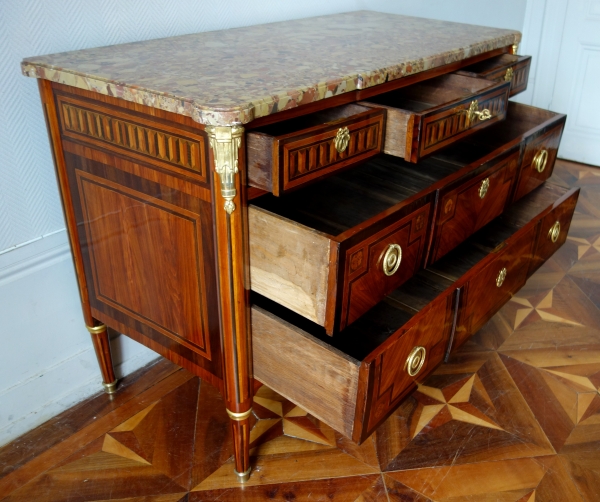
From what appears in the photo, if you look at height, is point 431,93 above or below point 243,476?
above

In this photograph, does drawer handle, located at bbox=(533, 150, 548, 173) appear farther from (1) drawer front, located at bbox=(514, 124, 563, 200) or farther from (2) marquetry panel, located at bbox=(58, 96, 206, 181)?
(2) marquetry panel, located at bbox=(58, 96, 206, 181)

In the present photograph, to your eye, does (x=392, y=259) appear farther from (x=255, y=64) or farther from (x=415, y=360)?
(x=255, y=64)

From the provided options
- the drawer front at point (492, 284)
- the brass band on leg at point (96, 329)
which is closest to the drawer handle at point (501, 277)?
the drawer front at point (492, 284)

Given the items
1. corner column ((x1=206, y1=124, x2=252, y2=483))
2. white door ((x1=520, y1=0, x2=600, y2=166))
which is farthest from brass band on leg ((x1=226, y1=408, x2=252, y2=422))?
white door ((x1=520, y1=0, x2=600, y2=166))

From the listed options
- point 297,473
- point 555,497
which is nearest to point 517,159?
point 555,497

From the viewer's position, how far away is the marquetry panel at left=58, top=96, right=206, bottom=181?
718mm

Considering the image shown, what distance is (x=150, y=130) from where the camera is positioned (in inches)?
29.5

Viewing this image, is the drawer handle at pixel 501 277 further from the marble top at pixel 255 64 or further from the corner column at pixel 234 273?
the corner column at pixel 234 273

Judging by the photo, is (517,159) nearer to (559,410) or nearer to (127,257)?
(559,410)

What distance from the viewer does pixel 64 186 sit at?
92 centimetres

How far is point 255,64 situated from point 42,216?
1.51 feet

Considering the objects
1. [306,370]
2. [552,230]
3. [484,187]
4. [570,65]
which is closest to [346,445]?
Result: [306,370]

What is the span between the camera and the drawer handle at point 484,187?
3.40ft

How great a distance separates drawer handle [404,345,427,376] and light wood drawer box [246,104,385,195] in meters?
0.30
